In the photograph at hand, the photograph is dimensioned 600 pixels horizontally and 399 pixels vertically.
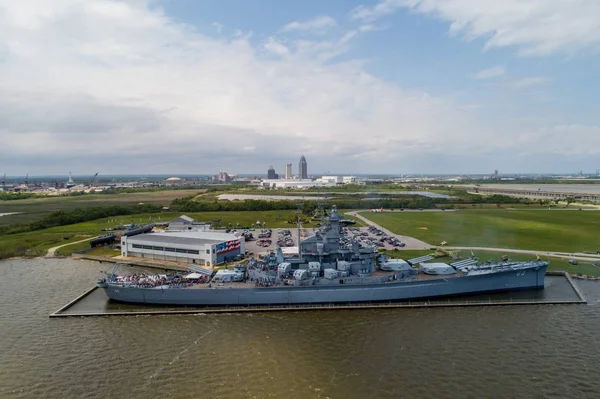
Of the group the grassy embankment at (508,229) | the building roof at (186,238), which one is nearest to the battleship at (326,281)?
the grassy embankment at (508,229)

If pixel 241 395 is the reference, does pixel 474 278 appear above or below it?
above

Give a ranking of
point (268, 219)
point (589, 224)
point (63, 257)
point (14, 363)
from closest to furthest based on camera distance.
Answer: point (14, 363), point (63, 257), point (589, 224), point (268, 219)

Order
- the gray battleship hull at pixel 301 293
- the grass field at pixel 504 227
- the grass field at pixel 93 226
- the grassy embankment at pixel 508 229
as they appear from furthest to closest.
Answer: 1. the grass field at pixel 93 226
2. the grass field at pixel 504 227
3. the grassy embankment at pixel 508 229
4. the gray battleship hull at pixel 301 293

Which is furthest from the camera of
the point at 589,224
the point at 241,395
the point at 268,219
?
the point at 268,219

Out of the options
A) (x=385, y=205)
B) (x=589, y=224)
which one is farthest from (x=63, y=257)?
(x=589, y=224)

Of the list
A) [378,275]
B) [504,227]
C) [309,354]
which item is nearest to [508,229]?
[504,227]

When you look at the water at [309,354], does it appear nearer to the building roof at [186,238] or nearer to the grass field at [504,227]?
the building roof at [186,238]

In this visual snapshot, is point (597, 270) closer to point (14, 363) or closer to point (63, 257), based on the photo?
point (14, 363)
